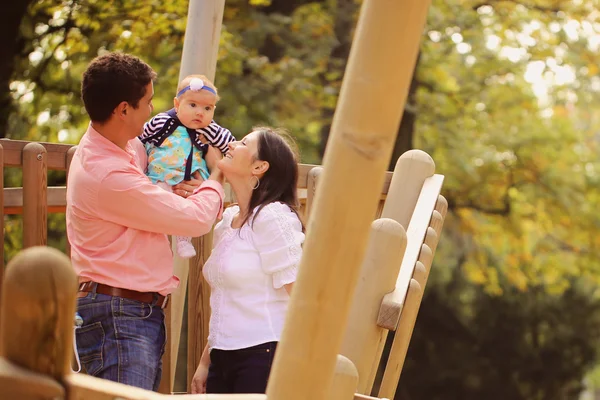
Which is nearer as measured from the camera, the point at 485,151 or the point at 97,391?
the point at 97,391

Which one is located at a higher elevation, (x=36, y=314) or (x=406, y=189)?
(x=36, y=314)

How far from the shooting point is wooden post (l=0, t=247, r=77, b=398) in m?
1.20

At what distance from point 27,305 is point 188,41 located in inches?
111

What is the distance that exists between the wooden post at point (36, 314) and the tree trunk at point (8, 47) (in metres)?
7.22

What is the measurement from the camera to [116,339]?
2719mm

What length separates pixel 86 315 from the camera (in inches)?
108

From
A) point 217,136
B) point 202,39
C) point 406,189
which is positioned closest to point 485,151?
point 202,39

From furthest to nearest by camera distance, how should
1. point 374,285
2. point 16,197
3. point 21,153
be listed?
point 16,197 < point 21,153 < point 374,285

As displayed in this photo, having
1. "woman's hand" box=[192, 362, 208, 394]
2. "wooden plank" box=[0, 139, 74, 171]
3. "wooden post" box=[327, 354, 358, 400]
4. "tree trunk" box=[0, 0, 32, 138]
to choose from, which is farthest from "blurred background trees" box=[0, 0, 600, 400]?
"wooden post" box=[327, 354, 358, 400]

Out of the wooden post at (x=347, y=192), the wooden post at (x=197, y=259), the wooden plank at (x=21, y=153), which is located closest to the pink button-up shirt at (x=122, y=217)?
the wooden plank at (x=21, y=153)

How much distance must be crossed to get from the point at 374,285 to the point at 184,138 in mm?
954

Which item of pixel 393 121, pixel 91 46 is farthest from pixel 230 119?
pixel 393 121

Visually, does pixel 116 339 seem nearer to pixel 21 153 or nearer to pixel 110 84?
pixel 110 84

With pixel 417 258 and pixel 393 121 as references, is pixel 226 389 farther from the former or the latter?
pixel 393 121
